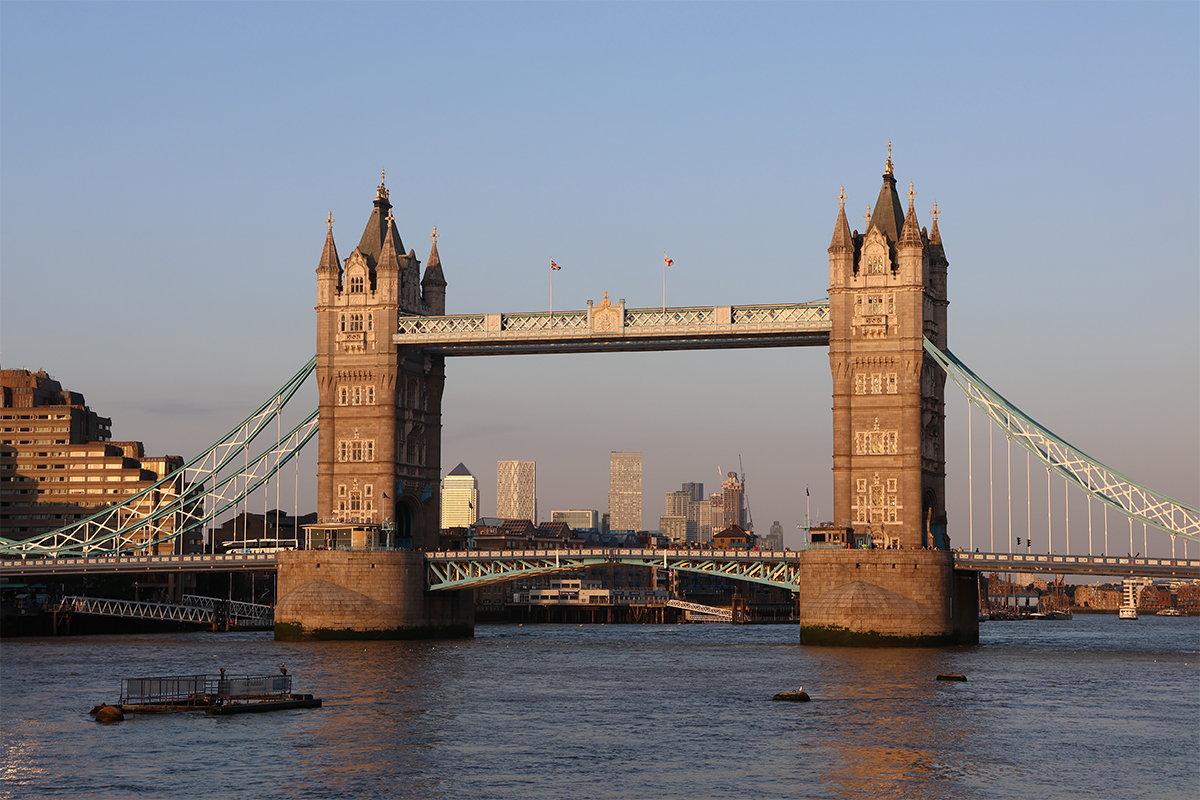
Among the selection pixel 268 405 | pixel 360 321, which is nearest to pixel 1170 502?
pixel 360 321

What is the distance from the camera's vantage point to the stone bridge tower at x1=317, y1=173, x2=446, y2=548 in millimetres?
128875

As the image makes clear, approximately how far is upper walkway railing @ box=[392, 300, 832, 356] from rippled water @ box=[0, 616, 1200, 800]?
25.6 meters

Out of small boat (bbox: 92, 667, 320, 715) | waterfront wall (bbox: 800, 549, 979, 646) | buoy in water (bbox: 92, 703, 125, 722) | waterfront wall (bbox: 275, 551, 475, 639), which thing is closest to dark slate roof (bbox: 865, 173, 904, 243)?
waterfront wall (bbox: 800, 549, 979, 646)

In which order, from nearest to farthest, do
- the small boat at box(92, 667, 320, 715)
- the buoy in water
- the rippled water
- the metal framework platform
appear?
the rippled water → the buoy in water → the small boat at box(92, 667, 320, 715) → the metal framework platform

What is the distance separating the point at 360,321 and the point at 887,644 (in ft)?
158

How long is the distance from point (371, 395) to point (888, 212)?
137 feet

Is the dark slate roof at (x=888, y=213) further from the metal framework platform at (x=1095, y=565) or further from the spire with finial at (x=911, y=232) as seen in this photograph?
the metal framework platform at (x=1095, y=565)

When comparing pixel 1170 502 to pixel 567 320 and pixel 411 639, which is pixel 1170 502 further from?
pixel 411 639

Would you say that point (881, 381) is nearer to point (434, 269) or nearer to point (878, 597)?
point (878, 597)

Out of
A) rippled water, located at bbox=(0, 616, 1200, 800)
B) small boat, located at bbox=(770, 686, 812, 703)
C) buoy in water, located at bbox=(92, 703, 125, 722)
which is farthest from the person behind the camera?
small boat, located at bbox=(770, 686, 812, 703)

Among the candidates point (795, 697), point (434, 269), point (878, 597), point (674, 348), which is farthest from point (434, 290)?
point (795, 697)

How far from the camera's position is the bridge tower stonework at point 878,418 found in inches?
4493

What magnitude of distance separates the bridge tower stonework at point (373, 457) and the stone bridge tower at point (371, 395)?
8 centimetres

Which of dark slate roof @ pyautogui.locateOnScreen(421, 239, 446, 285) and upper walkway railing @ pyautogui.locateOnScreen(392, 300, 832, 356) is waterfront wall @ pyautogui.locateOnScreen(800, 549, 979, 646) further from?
dark slate roof @ pyautogui.locateOnScreen(421, 239, 446, 285)
